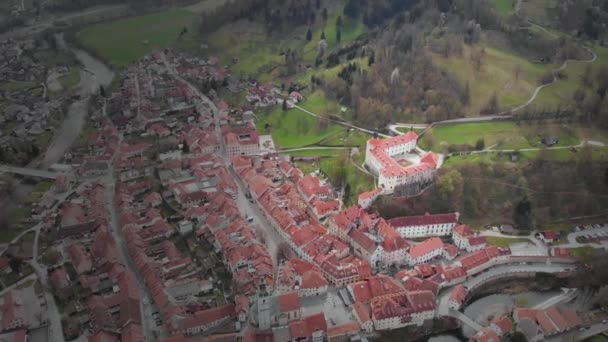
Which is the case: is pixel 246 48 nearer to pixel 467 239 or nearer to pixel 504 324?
pixel 467 239

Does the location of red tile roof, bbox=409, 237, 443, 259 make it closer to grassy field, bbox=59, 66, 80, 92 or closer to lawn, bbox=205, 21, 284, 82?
lawn, bbox=205, 21, 284, 82

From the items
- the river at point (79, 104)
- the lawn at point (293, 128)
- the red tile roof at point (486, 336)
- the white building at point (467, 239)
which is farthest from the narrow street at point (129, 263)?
the white building at point (467, 239)

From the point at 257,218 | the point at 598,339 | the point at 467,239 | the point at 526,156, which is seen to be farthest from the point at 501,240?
the point at 257,218

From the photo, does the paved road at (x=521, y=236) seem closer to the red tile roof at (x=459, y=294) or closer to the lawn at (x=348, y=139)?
the red tile roof at (x=459, y=294)

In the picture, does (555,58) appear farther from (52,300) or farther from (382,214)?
(52,300)

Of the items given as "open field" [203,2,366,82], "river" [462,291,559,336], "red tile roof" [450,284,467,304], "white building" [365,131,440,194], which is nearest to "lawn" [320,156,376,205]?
"white building" [365,131,440,194]
